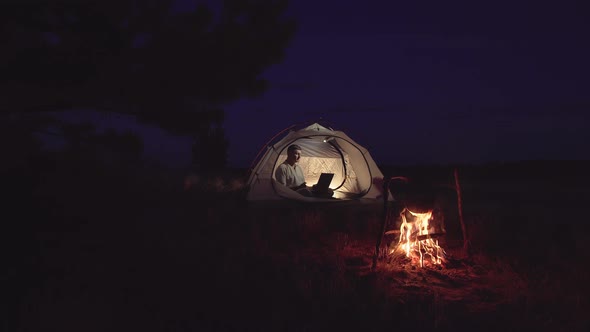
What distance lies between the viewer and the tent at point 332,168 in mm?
8547

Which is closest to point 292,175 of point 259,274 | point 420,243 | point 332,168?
→ point 332,168

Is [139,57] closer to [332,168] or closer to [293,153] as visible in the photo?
[293,153]

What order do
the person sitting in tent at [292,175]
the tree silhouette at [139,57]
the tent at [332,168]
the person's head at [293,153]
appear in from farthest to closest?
the person's head at [293,153]
the person sitting in tent at [292,175]
the tent at [332,168]
the tree silhouette at [139,57]

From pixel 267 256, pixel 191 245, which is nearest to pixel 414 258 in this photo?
pixel 267 256

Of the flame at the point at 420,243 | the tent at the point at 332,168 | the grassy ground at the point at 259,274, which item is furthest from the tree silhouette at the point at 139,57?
the tent at the point at 332,168

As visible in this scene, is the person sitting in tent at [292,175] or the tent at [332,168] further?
the person sitting in tent at [292,175]

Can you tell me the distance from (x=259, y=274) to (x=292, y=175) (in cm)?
557

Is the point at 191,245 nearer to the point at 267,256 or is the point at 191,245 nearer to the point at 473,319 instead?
the point at 267,256

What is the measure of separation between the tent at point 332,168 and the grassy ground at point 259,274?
2.26 metres

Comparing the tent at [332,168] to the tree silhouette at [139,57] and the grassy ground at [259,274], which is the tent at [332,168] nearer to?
the grassy ground at [259,274]

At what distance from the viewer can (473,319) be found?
115 inches

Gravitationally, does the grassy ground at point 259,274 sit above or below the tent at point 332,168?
below

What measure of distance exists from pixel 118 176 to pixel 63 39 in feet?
16.0

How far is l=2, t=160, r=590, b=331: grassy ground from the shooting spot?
2795mm
